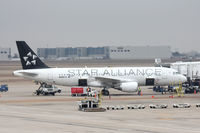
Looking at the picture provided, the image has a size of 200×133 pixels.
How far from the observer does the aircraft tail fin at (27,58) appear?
6950cm

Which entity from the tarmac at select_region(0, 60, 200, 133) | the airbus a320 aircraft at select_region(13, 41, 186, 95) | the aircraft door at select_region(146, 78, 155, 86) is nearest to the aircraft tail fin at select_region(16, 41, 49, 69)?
the airbus a320 aircraft at select_region(13, 41, 186, 95)

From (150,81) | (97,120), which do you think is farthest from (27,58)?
(97,120)

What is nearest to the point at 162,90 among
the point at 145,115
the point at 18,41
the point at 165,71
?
the point at 165,71

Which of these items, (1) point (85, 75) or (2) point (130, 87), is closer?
(2) point (130, 87)

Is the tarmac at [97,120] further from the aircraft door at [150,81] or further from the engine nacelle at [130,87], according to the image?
the aircraft door at [150,81]

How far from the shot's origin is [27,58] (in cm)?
6956

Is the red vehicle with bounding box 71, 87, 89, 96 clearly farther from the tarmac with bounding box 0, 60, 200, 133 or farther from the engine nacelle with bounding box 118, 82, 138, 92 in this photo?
the tarmac with bounding box 0, 60, 200, 133

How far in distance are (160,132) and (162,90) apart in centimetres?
4034

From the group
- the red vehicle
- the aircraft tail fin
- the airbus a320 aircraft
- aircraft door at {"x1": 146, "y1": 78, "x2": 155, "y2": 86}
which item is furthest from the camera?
aircraft door at {"x1": 146, "y1": 78, "x2": 155, "y2": 86}

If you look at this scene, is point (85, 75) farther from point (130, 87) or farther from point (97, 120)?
point (97, 120)

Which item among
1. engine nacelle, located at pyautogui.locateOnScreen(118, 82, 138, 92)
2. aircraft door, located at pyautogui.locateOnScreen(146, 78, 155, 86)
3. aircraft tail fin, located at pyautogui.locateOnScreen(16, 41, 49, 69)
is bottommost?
engine nacelle, located at pyautogui.locateOnScreen(118, 82, 138, 92)

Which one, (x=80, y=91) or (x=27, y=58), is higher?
(x=27, y=58)

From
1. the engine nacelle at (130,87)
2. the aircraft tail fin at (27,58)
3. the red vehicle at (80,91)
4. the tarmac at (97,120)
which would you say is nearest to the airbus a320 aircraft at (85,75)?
the aircraft tail fin at (27,58)

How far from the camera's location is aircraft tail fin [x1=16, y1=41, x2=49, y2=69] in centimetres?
6950
